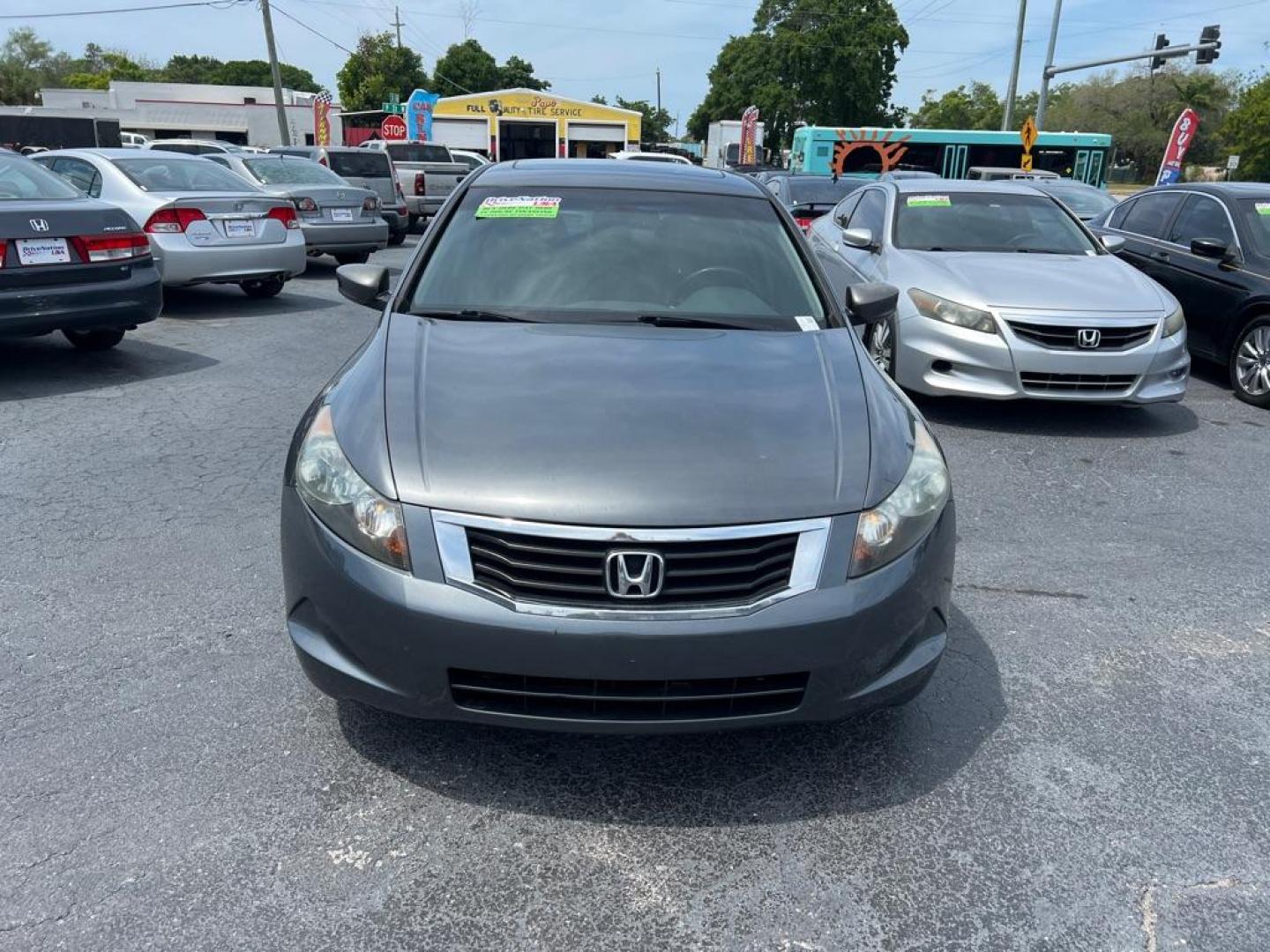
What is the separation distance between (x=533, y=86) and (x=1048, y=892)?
106 metres

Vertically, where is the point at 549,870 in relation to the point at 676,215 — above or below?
below

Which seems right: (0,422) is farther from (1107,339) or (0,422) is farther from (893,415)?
(1107,339)

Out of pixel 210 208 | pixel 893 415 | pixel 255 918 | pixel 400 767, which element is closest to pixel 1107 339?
pixel 893 415

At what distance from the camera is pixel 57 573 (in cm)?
391

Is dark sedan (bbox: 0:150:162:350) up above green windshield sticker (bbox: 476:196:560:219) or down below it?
below

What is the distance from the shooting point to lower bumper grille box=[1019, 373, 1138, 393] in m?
6.16

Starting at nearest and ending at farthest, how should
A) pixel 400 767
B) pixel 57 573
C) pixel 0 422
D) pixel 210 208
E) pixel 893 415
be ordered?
1. pixel 400 767
2. pixel 893 415
3. pixel 57 573
4. pixel 0 422
5. pixel 210 208

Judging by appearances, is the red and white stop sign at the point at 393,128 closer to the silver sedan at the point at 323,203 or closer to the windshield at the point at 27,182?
the silver sedan at the point at 323,203

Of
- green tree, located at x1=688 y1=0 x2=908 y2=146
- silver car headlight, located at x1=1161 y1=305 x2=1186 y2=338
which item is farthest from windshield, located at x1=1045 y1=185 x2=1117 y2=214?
green tree, located at x1=688 y1=0 x2=908 y2=146

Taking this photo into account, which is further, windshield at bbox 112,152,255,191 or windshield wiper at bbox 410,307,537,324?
windshield at bbox 112,152,255,191

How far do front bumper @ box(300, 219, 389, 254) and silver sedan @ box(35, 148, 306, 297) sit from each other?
250cm

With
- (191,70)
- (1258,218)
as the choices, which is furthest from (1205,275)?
(191,70)

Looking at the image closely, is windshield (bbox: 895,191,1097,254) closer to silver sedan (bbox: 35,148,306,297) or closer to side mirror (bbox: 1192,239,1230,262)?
side mirror (bbox: 1192,239,1230,262)

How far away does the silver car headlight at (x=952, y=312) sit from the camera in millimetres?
6207
